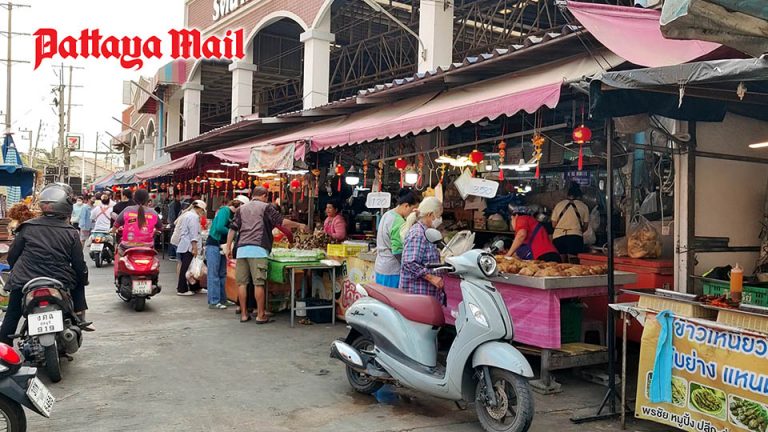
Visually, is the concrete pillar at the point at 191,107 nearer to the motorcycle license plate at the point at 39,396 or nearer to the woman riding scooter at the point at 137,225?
the woman riding scooter at the point at 137,225

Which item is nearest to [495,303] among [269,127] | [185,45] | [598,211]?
[598,211]

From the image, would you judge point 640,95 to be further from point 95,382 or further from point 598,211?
point 95,382

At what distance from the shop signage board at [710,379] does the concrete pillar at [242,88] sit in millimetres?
17071

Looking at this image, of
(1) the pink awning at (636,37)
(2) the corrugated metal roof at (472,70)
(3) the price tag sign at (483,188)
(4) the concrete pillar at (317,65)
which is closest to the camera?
(1) the pink awning at (636,37)

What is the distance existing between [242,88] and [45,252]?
14.8 metres

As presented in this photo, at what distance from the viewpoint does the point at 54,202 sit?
5945 mm

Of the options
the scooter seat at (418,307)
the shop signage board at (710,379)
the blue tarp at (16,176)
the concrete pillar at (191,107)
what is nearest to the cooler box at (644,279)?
the shop signage board at (710,379)

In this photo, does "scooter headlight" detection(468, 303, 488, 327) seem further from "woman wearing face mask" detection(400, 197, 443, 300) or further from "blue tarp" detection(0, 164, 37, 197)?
"blue tarp" detection(0, 164, 37, 197)

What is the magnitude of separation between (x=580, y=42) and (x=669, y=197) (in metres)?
2.36

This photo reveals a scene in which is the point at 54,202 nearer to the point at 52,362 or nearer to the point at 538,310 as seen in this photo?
the point at 52,362

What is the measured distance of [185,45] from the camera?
2053cm

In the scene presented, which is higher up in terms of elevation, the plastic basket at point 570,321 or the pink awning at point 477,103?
the pink awning at point 477,103

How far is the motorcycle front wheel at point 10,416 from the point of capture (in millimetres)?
3914

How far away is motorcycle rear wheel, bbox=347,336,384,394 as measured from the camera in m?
5.51
